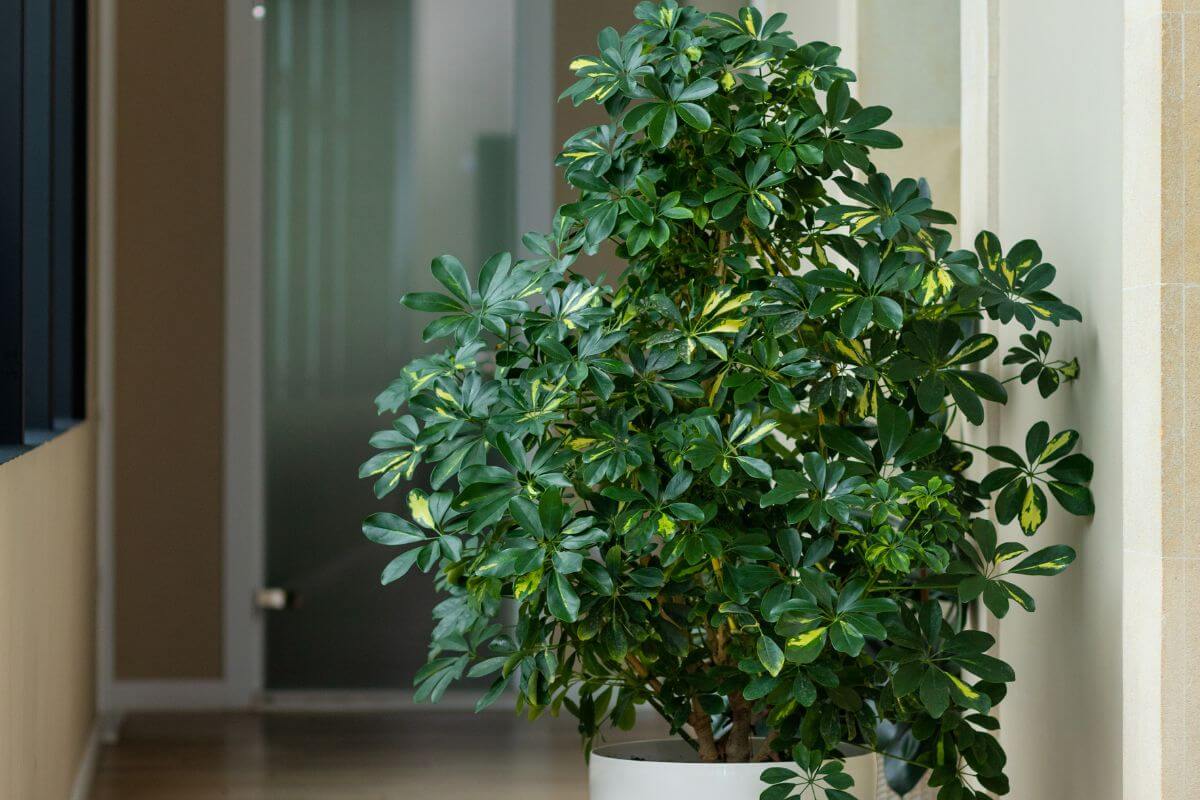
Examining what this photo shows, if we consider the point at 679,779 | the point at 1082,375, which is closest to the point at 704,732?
the point at 679,779

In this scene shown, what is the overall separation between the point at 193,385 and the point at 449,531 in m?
2.93

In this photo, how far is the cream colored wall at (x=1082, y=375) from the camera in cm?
147

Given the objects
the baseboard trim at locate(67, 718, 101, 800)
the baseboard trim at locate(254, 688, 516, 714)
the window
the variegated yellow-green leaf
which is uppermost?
the window

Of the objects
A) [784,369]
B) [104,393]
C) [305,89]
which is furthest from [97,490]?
[784,369]

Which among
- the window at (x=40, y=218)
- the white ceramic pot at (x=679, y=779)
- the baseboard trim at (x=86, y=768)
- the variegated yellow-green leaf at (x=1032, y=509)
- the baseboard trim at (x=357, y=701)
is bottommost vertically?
the baseboard trim at (x=357, y=701)

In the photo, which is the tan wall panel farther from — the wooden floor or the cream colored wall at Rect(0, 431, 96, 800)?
the cream colored wall at Rect(0, 431, 96, 800)

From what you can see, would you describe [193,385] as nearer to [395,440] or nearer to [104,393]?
[104,393]

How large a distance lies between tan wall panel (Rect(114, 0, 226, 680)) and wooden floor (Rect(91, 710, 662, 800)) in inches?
15.8

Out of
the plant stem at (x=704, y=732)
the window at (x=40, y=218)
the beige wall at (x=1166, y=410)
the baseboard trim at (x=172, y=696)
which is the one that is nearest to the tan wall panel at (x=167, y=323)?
the baseboard trim at (x=172, y=696)

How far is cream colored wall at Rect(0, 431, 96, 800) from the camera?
1.94 metres

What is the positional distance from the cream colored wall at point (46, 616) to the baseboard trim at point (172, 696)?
51 cm

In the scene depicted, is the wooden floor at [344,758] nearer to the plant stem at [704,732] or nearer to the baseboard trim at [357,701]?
the baseboard trim at [357,701]

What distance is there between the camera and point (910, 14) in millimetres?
2457

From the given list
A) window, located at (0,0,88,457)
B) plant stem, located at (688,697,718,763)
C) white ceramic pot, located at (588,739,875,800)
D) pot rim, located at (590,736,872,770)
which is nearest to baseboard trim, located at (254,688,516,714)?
window, located at (0,0,88,457)
